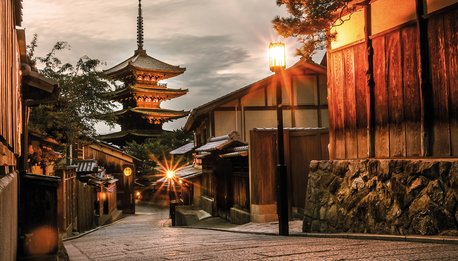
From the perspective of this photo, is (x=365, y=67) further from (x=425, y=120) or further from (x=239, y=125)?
(x=239, y=125)

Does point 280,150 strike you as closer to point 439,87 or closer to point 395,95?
point 395,95

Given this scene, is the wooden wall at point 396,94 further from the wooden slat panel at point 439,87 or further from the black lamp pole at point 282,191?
the black lamp pole at point 282,191

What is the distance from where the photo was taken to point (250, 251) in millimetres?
8258

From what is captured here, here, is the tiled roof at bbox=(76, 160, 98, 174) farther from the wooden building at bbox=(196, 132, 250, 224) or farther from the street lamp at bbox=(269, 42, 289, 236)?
the street lamp at bbox=(269, 42, 289, 236)

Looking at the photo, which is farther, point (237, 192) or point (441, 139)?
point (237, 192)

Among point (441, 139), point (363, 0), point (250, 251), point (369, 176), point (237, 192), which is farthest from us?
point (237, 192)

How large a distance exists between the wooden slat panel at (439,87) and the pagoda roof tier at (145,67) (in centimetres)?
4984

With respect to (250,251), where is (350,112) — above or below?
above

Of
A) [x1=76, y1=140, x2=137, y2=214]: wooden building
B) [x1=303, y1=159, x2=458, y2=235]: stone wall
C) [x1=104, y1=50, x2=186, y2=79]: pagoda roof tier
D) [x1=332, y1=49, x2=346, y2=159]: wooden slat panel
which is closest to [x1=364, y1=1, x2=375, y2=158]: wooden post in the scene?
[x1=303, y1=159, x2=458, y2=235]: stone wall

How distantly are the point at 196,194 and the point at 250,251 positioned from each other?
2489cm

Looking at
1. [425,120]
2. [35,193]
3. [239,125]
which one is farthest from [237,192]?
[35,193]

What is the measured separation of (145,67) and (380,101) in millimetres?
51987

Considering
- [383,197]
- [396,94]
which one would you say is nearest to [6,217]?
[383,197]

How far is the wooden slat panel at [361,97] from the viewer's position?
12.0 meters
